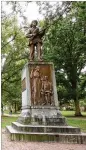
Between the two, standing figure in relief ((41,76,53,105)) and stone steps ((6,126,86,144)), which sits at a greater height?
standing figure in relief ((41,76,53,105))

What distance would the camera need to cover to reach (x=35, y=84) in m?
13.2

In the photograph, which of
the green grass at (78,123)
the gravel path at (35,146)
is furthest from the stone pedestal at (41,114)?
the green grass at (78,123)

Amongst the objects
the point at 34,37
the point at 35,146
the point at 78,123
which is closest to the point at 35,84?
the point at 34,37

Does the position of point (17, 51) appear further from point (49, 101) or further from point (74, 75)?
point (49, 101)

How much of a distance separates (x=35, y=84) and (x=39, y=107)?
1064 mm

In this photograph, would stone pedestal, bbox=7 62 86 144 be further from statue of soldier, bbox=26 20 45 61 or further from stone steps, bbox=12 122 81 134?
statue of soldier, bbox=26 20 45 61

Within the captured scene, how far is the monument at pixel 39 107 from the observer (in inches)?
439

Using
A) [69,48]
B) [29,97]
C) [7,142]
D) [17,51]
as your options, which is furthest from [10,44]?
[7,142]

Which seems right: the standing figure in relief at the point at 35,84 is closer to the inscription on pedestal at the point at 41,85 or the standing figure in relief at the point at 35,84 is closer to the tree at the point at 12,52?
the inscription on pedestal at the point at 41,85

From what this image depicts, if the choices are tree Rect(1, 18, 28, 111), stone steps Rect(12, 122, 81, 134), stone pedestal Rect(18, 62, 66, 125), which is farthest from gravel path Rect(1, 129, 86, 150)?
tree Rect(1, 18, 28, 111)

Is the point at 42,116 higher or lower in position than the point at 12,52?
lower

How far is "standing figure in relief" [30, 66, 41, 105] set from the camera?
1304 centimetres

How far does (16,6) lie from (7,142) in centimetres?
544

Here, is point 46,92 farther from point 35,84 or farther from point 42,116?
point 42,116
